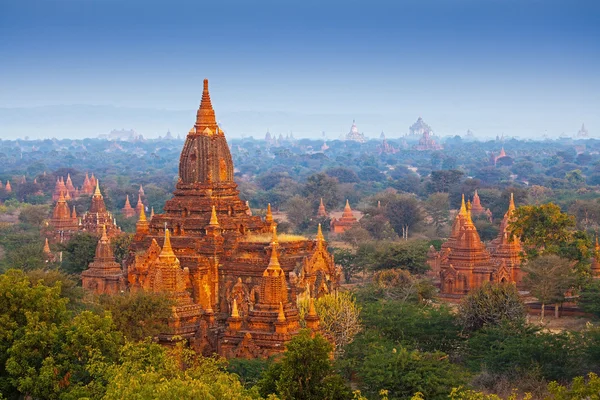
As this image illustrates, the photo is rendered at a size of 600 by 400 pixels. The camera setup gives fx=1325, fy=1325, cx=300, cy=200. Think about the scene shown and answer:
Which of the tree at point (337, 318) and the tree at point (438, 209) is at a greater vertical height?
the tree at point (337, 318)

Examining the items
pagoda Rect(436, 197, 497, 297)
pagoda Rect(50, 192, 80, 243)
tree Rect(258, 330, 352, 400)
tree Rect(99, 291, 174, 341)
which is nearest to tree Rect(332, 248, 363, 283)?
pagoda Rect(436, 197, 497, 297)

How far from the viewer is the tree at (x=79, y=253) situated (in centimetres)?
5881

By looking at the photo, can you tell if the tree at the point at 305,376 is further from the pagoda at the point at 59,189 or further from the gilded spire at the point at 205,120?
the pagoda at the point at 59,189

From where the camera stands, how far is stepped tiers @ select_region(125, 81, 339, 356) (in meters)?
43.7

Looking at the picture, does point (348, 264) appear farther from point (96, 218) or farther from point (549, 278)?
point (96, 218)

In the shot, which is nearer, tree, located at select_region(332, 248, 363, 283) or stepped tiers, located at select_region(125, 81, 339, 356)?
stepped tiers, located at select_region(125, 81, 339, 356)

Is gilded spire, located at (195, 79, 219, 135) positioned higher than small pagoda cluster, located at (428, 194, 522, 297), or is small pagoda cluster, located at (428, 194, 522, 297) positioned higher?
gilded spire, located at (195, 79, 219, 135)

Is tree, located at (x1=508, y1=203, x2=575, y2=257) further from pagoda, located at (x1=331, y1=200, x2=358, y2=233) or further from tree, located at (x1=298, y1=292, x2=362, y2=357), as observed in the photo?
pagoda, located at (x1=331, y1=200, x2=358, y2=233)

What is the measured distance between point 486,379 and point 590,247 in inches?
877

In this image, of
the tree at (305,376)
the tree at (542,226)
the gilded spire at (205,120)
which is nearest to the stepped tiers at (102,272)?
the gilded spire at (205,120)

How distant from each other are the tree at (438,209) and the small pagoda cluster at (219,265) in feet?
186

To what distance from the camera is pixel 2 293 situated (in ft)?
108

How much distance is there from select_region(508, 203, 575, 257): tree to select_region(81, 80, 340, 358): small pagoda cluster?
1423 cm

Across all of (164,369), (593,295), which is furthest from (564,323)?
(164,369)
